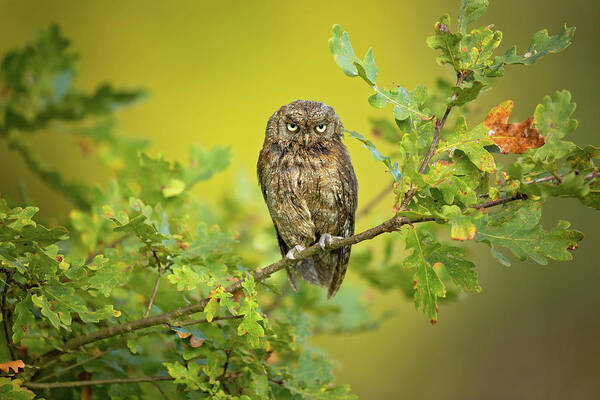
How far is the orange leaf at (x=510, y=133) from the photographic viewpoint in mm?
1173

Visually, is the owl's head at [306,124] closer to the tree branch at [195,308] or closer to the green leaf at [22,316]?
the tree branch at [195,308]

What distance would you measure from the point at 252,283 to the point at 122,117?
418 centimetres

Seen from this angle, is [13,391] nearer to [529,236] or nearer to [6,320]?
[6,320]

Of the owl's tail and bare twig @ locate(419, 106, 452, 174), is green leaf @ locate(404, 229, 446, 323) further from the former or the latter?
the owl's tail

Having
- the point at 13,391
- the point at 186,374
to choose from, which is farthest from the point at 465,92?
the point at 13,391

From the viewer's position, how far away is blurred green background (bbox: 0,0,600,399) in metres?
4.74

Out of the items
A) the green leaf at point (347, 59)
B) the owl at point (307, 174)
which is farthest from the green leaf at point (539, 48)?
the owl at point (307, 174)

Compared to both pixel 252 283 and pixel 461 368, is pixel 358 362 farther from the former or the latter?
pixel 252 283

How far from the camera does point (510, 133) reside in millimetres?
1200

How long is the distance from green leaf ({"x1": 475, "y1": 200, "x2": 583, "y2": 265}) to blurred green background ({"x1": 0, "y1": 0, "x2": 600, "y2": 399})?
344 cm

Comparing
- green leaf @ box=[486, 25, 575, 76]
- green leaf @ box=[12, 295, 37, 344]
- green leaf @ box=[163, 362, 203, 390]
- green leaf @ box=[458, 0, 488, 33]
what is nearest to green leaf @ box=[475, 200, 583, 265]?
green leaf @ box=[486, 25, 575, 76]

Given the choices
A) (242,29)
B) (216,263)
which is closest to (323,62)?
(242,29)

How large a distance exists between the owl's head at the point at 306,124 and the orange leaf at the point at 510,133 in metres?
0.84

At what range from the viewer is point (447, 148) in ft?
4.01
